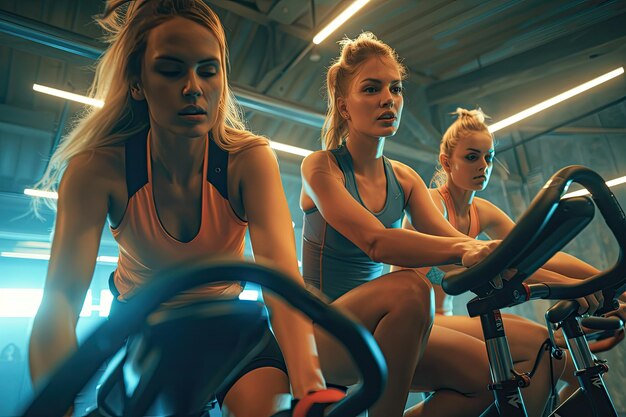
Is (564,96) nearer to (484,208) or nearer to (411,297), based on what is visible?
(484,208)

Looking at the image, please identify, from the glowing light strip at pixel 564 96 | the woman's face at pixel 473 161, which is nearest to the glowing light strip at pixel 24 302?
the glowing light strip at pixel 564 96

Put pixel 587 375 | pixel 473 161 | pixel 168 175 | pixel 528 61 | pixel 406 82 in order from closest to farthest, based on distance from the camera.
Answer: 1. pixel 168 175
2. pixel 587 375
3. pixel 473 161
4. pixel 528 61
5. pixel 406 82

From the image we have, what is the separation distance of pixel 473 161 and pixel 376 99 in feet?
2.36

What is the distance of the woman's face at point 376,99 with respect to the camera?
157 centimetres

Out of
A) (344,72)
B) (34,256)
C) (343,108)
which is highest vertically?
(34,256)

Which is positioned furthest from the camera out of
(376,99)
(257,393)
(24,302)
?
(24,302)

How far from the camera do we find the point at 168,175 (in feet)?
3.80

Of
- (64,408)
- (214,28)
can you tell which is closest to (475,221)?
(214,28)

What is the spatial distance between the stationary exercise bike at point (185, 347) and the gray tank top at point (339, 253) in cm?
101

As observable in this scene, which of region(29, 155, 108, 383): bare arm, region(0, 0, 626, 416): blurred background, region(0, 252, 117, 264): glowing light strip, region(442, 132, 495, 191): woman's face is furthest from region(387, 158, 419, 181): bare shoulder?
region(0, 252, 117, 264): glowing light strip

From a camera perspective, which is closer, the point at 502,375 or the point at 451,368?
the point at 502,375

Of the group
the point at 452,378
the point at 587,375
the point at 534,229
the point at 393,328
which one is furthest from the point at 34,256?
the point at 534,229

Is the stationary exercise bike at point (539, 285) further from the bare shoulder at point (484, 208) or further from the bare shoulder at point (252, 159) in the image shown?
the bare shoulder at point (484, 208)

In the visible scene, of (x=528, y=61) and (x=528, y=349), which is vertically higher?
(x=528, y=61)
